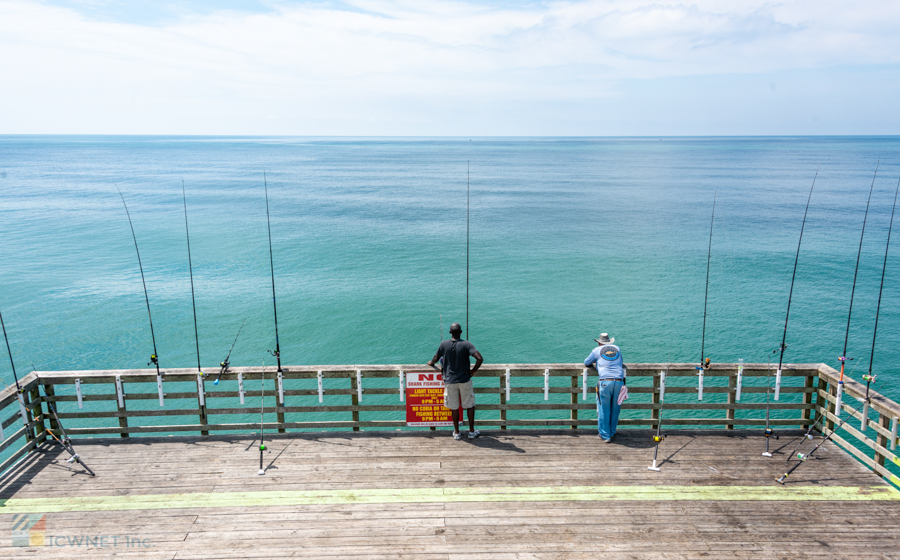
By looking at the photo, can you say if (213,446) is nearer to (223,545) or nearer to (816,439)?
(223,545)

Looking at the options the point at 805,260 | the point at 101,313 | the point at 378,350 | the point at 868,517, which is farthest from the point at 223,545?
the point at 805,260

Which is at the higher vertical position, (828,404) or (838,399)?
(838,399)

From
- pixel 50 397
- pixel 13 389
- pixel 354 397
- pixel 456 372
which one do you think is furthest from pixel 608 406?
pixel 13 389

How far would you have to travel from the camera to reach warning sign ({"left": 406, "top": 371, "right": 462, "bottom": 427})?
759cm

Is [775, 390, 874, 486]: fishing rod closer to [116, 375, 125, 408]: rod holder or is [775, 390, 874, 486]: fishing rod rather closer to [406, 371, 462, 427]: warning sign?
[406, 371, 462, 427]: warning sign

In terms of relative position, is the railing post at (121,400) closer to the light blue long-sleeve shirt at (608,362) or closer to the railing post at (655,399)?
the light blue long-sleeve shirt at (608,362)

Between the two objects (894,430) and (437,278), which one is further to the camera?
(437,278)

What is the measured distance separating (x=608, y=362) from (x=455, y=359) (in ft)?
6.64

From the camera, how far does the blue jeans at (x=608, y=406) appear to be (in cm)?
717

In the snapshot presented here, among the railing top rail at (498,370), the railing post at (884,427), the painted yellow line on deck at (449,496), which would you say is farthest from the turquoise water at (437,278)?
the painted yellow line on deck at (449,496)

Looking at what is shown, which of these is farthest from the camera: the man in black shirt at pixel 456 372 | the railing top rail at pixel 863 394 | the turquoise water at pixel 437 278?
the turquoise water at pixel 437 278

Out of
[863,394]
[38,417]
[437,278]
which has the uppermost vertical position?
[863,394]

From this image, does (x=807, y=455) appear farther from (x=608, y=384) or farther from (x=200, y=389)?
(x=200, y=389)

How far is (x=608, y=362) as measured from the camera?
7223mm
